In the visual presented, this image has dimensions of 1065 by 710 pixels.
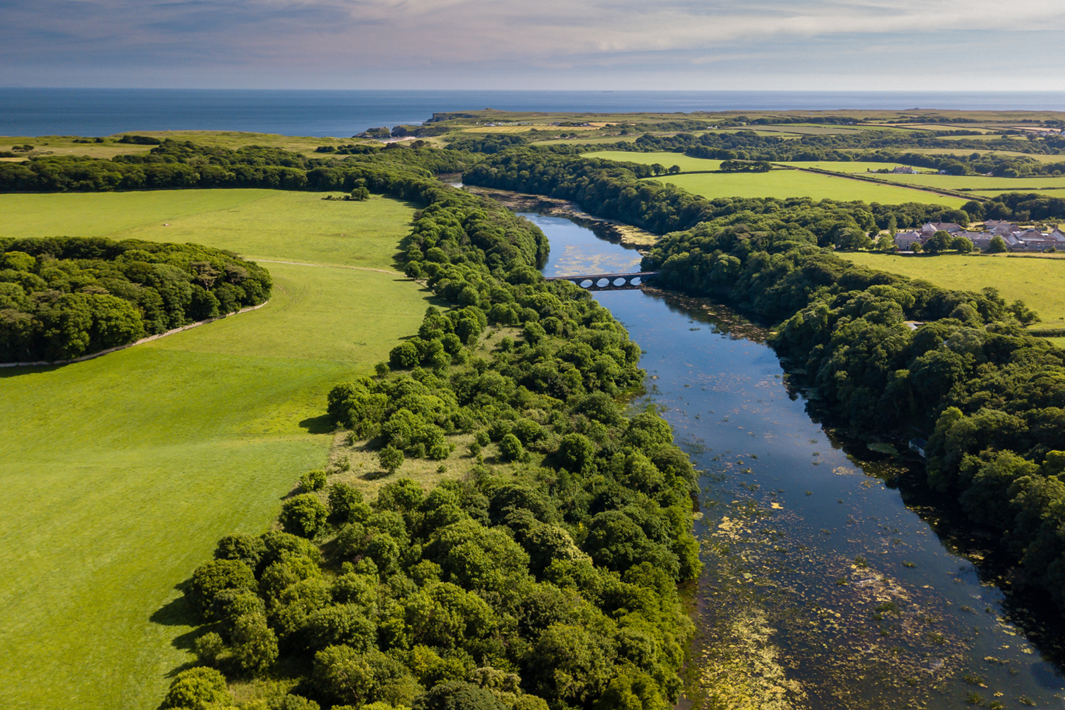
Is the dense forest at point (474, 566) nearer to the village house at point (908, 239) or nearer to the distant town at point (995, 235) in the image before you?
the village house at point (908, 239)

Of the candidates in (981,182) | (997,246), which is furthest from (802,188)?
(997,246)

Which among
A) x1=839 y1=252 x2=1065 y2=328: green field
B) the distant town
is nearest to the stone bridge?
x1=839 y1=252 x2=1065 y2=328: green field

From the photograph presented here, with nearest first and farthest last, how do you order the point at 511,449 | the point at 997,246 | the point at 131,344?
1. the point at 511,449
2. the point at 131,344
3. the point at 997,246

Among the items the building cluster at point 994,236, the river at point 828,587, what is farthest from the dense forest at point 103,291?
the building cluster at point 994,236

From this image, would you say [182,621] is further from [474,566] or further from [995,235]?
[995,235]

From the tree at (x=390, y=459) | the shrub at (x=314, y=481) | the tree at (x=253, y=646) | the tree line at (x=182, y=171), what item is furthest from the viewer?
the tree line at (x=182, y=171)

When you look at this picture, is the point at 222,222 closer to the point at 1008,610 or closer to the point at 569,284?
the point at 569,284

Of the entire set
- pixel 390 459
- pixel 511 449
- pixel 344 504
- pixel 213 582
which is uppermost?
pixel 390 459
